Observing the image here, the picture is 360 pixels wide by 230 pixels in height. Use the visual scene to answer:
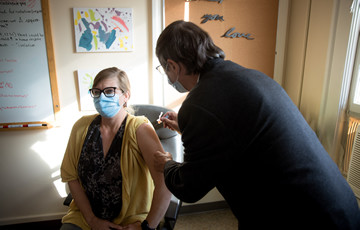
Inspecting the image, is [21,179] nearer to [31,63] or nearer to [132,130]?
[31,63]

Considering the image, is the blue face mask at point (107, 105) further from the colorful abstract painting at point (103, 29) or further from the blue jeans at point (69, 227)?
the colorful abstract painting at point (103, 29)

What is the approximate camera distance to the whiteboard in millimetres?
1741

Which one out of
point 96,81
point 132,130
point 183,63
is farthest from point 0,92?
point 183,63

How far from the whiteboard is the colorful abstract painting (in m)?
0.29

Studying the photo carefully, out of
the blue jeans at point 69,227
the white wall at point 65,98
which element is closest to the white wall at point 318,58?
the white wall at point 65,98

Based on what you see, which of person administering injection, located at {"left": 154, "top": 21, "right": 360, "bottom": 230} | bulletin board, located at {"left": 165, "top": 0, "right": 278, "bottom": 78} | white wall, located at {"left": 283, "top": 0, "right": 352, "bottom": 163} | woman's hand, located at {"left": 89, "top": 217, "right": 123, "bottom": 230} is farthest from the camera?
bulletin board, located at {"left": 165, "top": 0, "right": 278, "bottom": 78}

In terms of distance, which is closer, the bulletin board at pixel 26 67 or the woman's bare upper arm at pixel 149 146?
the woman's bare upper arm at pixel 149 146

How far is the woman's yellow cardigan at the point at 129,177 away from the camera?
4.09 feet

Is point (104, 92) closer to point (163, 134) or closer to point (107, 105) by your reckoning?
point (107, 105)

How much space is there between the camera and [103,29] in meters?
1.84

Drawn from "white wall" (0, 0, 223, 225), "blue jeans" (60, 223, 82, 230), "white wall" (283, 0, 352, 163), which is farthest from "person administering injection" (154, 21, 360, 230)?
"white wall" (0, 0, 223, 225)

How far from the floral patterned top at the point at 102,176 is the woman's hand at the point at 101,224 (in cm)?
4

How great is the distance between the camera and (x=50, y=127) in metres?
1.93

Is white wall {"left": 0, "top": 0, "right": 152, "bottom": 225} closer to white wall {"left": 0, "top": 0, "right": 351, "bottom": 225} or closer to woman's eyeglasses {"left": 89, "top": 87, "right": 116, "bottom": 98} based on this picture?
white wall {"left": 0, "top": 0, "right": 351, "bottom": 225}
